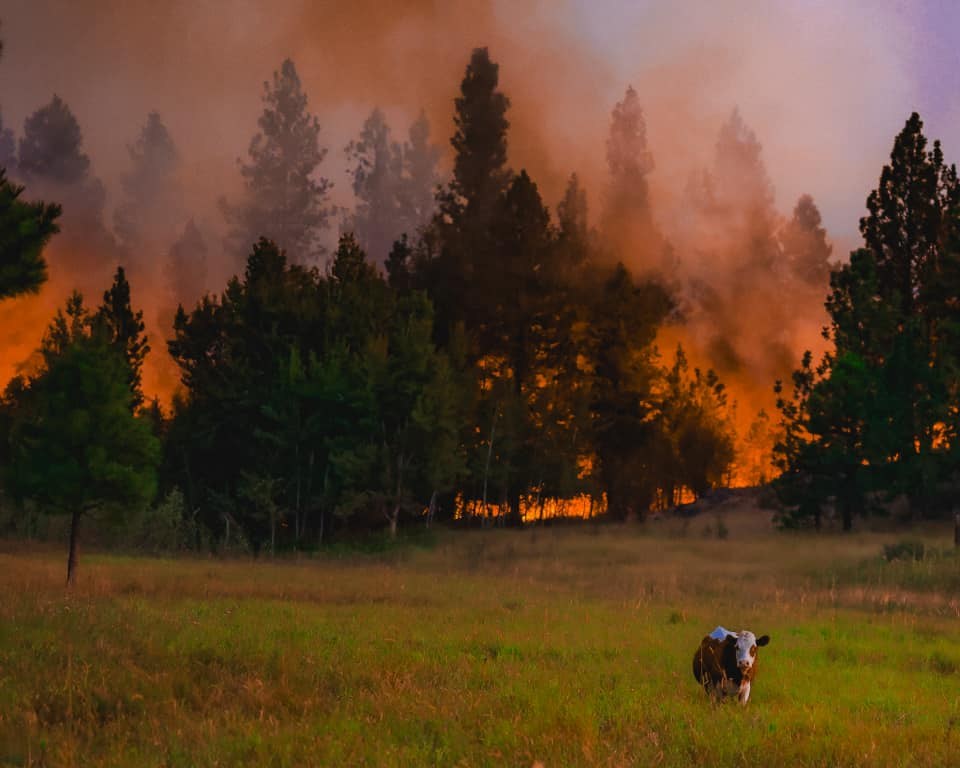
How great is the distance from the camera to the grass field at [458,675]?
784 cm

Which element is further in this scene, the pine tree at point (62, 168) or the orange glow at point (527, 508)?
the pine tree at point (62, 168)

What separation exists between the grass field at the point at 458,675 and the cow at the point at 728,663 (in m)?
0.28

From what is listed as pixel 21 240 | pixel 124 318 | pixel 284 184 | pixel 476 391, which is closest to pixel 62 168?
pixel 284 184

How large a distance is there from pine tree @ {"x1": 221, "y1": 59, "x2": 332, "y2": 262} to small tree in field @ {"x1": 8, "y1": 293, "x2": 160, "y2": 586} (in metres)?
81.5

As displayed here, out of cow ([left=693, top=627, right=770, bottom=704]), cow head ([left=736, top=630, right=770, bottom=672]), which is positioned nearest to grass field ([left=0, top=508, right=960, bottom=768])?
cow ([left=693, top=627, right=770, bottom=704])

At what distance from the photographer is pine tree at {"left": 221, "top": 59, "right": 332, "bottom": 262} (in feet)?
345

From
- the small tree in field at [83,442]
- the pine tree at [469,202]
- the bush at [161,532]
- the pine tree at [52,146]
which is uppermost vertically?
the pine tree at [52,146]

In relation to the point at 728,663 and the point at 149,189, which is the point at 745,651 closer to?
the point at 728,663

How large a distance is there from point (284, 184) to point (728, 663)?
10461 cm

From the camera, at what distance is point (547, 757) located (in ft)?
24.6

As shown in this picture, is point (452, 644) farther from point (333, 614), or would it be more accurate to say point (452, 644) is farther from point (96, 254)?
point (96, 254)

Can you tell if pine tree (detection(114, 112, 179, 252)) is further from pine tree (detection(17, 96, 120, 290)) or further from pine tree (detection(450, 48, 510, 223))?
pine tree (detection(450, 48, 510, 223))

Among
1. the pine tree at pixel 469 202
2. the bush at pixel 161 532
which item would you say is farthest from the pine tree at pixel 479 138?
the bush at pixel 161 532

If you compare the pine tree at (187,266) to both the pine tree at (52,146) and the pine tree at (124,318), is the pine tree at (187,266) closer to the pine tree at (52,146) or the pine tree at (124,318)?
the pine tree at (52,146)
